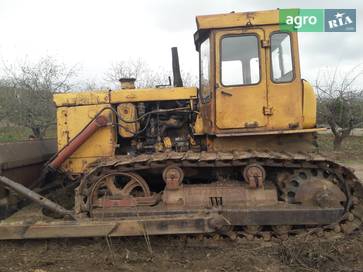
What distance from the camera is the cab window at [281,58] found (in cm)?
646

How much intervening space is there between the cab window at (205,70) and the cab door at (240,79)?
0.29m

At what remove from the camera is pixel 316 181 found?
6230 millimetres

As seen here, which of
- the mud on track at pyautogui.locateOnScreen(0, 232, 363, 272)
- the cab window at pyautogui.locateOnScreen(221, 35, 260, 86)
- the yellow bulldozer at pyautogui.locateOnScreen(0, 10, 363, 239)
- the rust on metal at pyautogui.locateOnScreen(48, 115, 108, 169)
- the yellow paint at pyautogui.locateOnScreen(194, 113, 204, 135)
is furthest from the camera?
the rust on metal at pyautogui.locateOnScreen(48, 115, 108, 169)

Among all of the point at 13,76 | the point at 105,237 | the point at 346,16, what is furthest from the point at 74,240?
the point at 13,76

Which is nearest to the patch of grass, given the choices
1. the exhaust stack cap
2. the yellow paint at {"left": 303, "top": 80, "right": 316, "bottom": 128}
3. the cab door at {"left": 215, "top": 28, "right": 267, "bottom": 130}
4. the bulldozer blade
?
the yellow paint at {"left": 303, "top": 80, "right": 316, "bottom": 128}

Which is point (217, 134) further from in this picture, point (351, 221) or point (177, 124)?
point (351, 221)

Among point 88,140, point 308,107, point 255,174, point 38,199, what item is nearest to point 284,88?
point 308,107

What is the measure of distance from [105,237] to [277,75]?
336cm

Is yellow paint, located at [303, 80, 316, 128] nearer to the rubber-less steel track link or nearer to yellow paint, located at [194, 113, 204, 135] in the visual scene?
the rubber-less steel track link

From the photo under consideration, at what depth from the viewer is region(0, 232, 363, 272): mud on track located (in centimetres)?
536

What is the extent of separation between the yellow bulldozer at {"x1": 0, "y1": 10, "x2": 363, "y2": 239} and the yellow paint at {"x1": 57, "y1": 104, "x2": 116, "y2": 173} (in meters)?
0.84

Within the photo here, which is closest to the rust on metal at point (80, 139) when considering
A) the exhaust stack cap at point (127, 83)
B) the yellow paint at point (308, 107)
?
the exhaust stack cap at point (127, 83)

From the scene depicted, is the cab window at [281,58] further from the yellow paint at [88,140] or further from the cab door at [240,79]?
the yellow paint at [88,140]

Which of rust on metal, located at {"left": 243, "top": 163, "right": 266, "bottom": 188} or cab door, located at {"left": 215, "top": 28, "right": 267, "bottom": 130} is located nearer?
rust on metal, located at {"left": 243, "top": 163, "right": 266, "bottom": 188}
